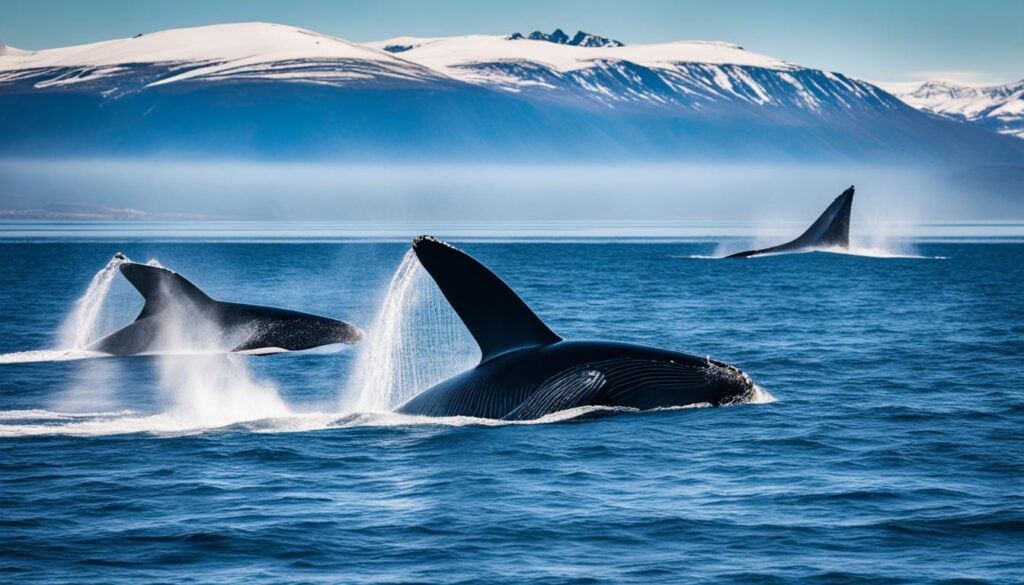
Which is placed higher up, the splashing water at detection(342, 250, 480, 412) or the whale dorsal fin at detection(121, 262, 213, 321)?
the whale dorsal fin at detection(121, 262, 213, 321)

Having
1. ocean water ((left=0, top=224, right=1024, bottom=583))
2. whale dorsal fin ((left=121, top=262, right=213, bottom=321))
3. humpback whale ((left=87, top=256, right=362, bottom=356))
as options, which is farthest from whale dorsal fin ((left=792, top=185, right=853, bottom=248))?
ocean water ((left=0, top=224, right=1024, bottom=583))

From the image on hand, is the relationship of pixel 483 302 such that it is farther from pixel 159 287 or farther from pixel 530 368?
pixel 159 287

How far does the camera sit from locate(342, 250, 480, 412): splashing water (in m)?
18.4

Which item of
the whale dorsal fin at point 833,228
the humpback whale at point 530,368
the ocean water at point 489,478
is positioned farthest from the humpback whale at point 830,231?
the humpback whale at point 530,368

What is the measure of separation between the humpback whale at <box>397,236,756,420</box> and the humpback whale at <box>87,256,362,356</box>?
A: 38.3ft

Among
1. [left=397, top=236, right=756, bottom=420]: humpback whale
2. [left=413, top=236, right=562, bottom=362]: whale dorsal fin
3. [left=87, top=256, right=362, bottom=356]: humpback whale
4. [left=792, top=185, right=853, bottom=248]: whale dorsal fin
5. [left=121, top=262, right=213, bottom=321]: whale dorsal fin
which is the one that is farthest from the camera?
[left=792, top=185, right=853, bottom=248]: whale dorsal fin

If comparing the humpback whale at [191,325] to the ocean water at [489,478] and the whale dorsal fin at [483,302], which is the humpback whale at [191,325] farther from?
the whale dorsal fin at [483,302]

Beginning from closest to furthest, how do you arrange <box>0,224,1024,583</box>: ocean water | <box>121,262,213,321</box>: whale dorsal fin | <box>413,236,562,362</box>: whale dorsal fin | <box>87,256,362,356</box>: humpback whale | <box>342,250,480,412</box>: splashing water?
1. <box>0,224,1024,583</box>: ocean water
2. <box>413,236,562,362</box>: whale dorsal fin
3. <box>342,250,480,412</box>: splashing water
4. <box>121,262,213,321</box>: whale dorsal fin
5. <box>87,256,362,356</box>: humpback whale

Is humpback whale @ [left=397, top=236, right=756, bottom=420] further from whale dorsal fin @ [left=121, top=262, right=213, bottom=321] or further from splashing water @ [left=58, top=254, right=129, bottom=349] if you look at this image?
whale dorsal fin @ [left=121, top=262, right=213, bottom=321]

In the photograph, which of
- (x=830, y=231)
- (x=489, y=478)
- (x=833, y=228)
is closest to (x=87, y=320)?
(x=489, y=478)

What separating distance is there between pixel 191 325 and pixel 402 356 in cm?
538

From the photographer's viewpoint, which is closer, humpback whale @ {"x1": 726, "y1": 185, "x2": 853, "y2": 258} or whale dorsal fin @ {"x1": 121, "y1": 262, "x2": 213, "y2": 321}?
whale dorsal fin @ {"x1": 121, "y1": 262, "x2": 213, "y2": 321}

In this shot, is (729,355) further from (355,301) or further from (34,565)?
(355,301)

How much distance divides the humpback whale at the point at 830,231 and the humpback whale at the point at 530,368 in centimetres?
8463
